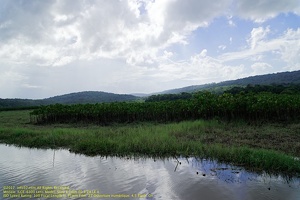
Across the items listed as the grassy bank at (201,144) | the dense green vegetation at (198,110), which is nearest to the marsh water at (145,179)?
the grassy bank at (201,144)

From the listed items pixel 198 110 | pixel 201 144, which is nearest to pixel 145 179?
pixel 201 144

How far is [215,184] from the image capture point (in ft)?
27.6

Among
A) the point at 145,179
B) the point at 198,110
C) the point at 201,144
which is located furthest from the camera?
the point at 198,110

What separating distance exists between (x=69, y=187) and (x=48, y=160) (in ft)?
15.1

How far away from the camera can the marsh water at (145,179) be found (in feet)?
25.3

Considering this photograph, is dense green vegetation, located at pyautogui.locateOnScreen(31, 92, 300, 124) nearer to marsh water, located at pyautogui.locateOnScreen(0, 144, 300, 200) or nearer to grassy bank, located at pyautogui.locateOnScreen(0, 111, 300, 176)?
grassy bank, located at pyautogui.locateOnScreen(0, 111, 300, 176)

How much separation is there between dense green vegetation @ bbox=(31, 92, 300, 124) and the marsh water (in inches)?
520

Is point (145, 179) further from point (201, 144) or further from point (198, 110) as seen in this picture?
point (198, 110)

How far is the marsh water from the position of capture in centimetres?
770

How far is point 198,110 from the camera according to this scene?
81.0 feet

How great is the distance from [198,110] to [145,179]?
54.1 ft

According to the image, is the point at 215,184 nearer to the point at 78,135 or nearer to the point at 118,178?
the point at 118,178

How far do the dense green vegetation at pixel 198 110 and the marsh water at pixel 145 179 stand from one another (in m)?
13.2

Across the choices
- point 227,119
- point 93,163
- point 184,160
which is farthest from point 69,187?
point 227,119
